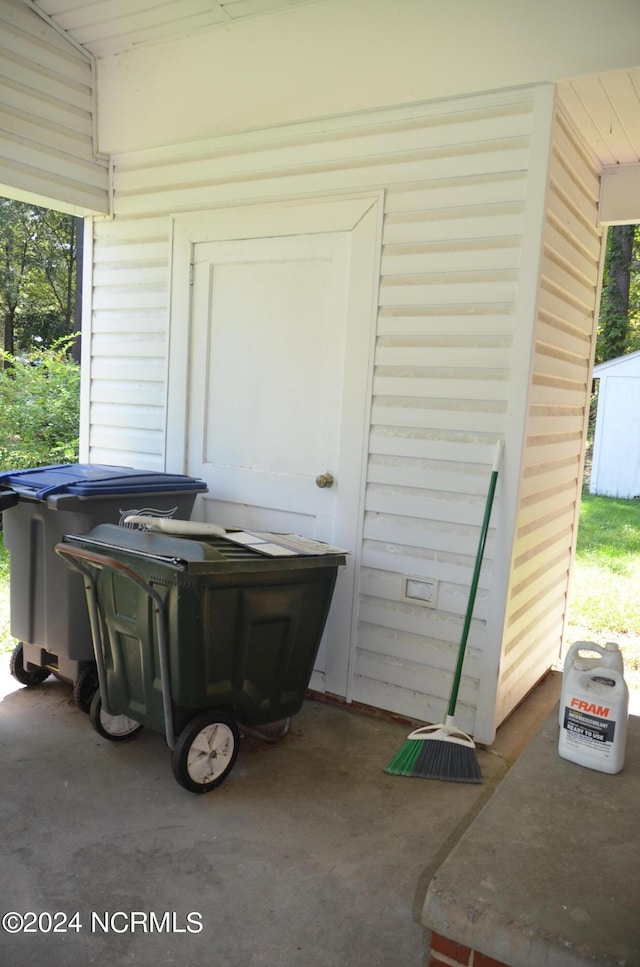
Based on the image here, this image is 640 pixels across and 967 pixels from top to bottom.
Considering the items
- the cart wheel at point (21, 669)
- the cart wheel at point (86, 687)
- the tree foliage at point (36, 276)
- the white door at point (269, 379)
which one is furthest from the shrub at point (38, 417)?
the tree foliage at point (36, 276)

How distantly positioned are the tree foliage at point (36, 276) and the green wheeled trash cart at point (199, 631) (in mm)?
12635

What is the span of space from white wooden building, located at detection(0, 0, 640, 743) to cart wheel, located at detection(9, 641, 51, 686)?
47.9 inches

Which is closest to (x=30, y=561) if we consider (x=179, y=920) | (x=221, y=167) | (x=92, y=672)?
(x=92, y=672)

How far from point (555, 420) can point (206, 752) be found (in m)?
2.35

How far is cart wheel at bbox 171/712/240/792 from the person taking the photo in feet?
9.21

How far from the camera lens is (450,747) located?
3121 mm

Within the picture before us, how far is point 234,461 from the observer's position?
162 inches

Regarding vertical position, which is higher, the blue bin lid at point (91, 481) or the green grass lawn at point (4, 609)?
the blue bin lid at point (91, 481)

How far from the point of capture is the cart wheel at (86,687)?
3436 millimetres

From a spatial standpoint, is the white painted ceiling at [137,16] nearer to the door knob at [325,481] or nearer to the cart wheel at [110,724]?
the door knob at [325,481]

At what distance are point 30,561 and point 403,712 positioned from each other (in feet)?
6.24

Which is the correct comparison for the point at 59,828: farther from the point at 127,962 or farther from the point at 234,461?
the point at 234,461

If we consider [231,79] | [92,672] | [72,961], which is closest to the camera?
[72,961]

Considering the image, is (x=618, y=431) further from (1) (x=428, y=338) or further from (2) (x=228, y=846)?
(2) (x=228, y=846)
